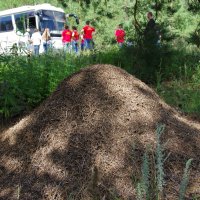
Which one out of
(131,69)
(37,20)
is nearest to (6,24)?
(37,20)

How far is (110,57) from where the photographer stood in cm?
972

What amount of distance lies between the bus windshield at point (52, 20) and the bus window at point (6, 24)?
2.60 metres

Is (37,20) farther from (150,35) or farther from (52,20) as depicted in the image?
(150,35)

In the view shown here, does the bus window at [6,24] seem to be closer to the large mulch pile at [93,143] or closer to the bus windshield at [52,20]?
the bus windshield at [52,20]

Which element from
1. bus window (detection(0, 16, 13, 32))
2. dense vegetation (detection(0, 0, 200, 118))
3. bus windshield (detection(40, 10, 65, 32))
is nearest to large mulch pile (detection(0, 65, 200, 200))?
dense vegetation (detection(0, 0, 200, 118))

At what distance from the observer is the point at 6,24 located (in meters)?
27.6

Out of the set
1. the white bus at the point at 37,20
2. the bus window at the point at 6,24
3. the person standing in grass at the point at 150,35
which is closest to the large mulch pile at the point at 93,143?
the person standing in grass at the point at 150,35

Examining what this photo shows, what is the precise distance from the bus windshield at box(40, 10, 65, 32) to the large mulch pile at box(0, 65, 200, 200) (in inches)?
830

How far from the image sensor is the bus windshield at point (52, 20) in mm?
25422

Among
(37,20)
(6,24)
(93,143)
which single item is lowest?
(6,24)

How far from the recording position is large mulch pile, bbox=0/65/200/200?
3.46m

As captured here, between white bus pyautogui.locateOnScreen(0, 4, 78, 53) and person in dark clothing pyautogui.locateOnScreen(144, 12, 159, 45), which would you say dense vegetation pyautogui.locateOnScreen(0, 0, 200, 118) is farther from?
white bus pyautogui.locateOnScreen(0, 4, 78, 53)

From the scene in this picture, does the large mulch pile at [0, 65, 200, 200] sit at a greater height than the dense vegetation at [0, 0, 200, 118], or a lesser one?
greater

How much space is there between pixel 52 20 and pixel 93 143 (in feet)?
77.3
